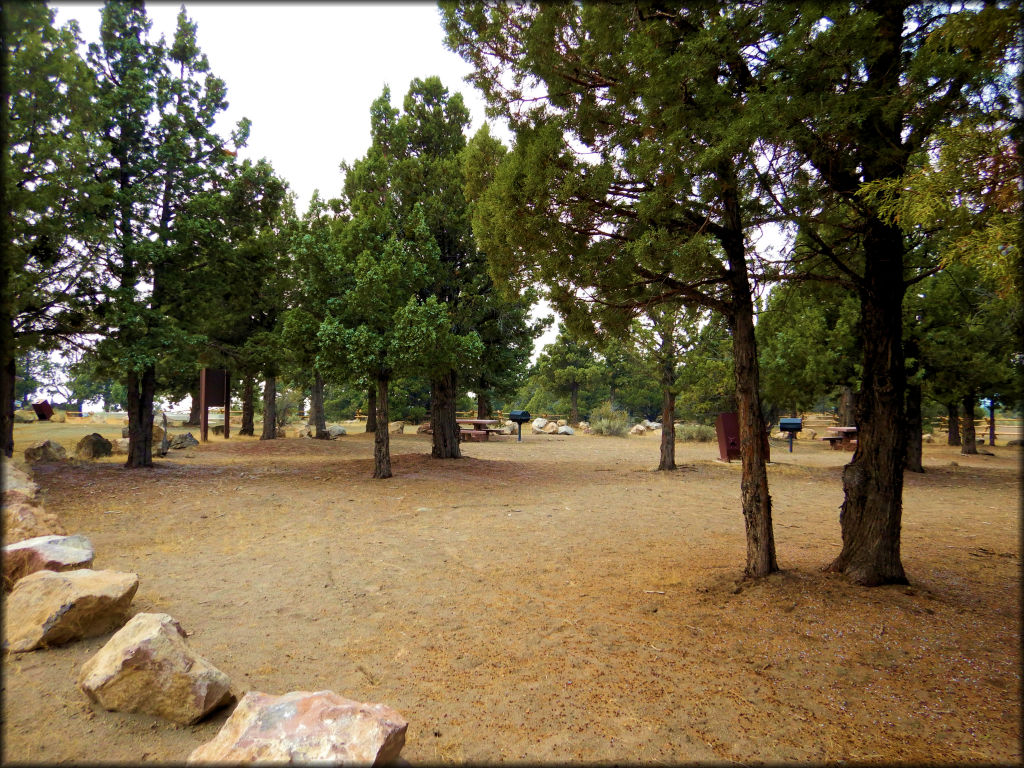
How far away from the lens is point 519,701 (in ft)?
10.1

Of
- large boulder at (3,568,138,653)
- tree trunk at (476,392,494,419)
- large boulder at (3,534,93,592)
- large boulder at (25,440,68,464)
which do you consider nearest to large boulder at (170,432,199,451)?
large boulder at (25,440,68,464)

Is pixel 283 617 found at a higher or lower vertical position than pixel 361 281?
lower

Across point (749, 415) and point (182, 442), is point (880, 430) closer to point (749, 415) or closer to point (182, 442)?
point (749, 415)

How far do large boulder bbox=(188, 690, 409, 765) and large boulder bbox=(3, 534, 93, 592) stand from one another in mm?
3193

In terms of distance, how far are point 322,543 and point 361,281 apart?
584cm

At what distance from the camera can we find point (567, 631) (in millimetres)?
4094

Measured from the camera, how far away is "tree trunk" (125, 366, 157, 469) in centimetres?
1262

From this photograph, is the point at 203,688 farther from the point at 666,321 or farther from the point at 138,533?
the point at 666,321

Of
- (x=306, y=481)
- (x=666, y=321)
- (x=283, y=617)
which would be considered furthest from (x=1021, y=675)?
(x=306, y=481)

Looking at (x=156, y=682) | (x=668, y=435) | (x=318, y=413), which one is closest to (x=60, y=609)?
(x=156, y=682)

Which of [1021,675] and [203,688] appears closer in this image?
[203,688]

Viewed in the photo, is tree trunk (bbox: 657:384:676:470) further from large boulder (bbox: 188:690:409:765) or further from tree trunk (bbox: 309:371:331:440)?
tree trunk (bbox: 309:371:331:440)

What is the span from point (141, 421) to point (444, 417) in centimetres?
754

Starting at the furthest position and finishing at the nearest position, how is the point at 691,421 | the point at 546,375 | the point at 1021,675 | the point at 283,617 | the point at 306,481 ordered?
the point at 546,375
the point at 691,421
the point at 306,481
the point at 283,617
the point at 1021,675
